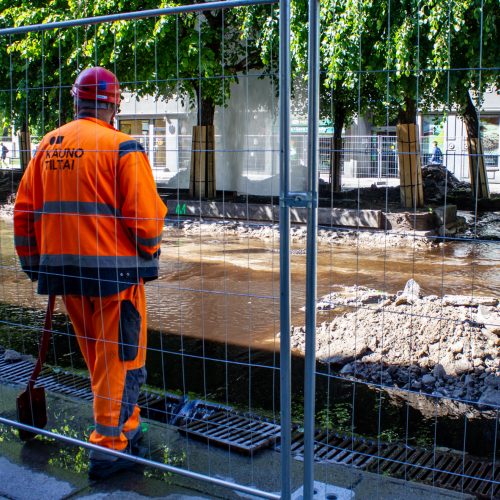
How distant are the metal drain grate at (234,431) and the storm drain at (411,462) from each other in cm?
26

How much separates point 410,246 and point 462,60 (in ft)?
11.9

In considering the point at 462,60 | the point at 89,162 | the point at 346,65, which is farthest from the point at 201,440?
the point at 462,60

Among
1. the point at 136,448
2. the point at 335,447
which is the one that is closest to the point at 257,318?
the point at 335,447

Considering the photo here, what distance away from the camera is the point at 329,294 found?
8.69 metres

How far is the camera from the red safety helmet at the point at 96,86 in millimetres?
3816

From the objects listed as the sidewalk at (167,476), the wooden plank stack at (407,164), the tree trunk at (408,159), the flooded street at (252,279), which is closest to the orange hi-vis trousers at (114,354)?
the sidewalk at (167,476)

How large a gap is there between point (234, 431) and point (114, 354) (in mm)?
1105

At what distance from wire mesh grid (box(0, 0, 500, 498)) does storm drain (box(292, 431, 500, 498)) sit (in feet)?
0.06

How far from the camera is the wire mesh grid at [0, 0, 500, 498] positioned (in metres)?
4.19

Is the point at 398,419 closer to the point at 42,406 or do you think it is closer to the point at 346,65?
the point at 42,406

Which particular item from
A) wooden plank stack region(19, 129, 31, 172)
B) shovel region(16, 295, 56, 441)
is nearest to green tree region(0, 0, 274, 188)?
wooden plank stack region(19, 129, 31, 172)

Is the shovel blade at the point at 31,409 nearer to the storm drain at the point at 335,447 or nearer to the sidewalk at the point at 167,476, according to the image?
the sidewalk at the point at 167,476

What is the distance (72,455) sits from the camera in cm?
405

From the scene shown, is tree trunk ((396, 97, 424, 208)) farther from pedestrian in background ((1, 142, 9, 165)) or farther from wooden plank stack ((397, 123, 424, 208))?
pedestrian in background ((1, 142, 9, 165))
